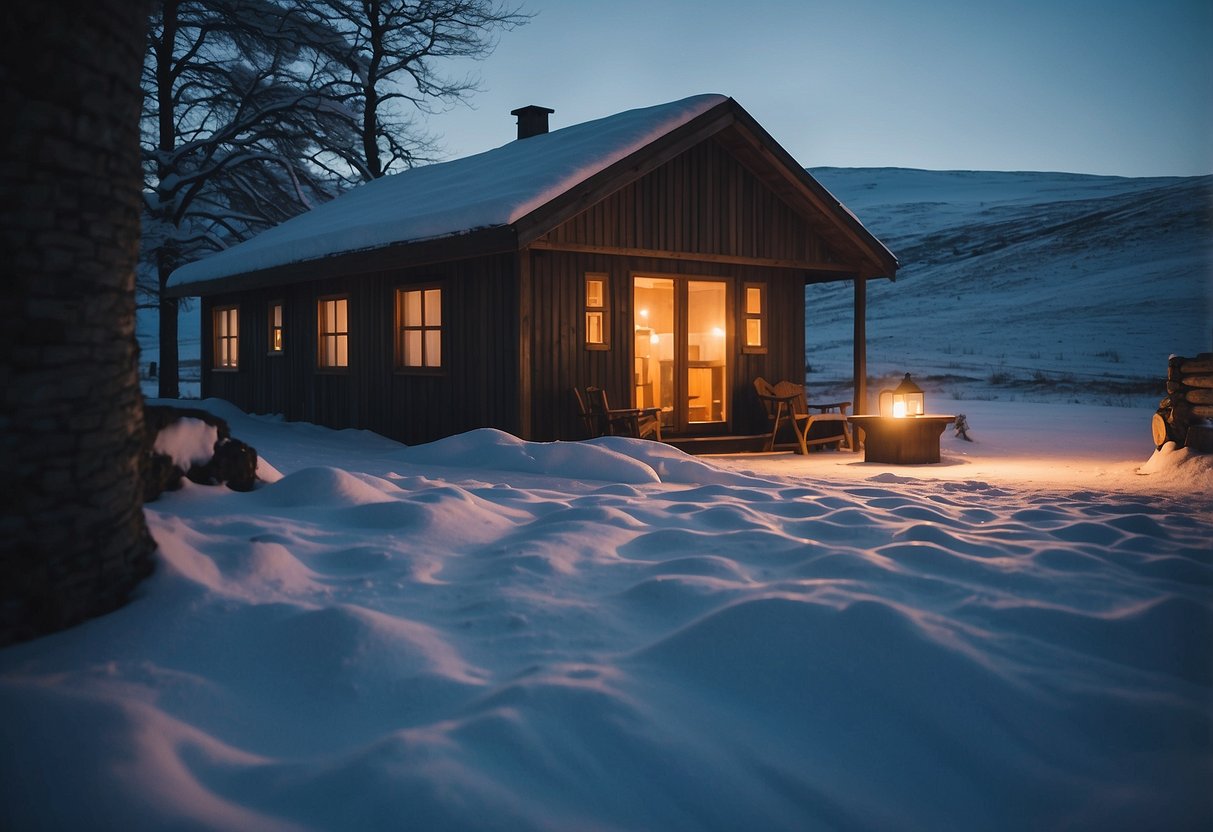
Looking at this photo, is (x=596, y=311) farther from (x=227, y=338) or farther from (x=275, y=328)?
(x=227, y=338)

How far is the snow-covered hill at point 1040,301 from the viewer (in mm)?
28375

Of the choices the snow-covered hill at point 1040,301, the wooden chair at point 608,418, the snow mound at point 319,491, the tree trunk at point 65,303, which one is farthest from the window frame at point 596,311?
the snow-covered hill at point 1040,301

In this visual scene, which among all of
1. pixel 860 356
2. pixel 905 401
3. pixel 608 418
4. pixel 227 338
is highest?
pixel 227 338

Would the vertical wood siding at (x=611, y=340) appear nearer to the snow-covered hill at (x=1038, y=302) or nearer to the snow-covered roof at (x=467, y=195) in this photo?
the snow-covered roof at (x=467, y=195)

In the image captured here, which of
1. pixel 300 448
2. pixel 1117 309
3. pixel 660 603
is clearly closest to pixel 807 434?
pixel 300 448

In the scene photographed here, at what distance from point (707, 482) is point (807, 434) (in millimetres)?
4742

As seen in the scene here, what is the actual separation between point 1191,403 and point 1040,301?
1397 inches

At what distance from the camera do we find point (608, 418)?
37.5ft

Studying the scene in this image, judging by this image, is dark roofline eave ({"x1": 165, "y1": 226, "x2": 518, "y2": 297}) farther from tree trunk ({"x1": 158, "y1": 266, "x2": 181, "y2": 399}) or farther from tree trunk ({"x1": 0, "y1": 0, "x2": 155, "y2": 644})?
tree trunk ({"x1": 0, "y1": 0, "x2": 155, "y2": 644})

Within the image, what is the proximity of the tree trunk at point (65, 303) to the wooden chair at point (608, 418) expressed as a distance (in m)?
7.77

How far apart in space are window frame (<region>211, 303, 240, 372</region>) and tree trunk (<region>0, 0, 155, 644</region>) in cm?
1423

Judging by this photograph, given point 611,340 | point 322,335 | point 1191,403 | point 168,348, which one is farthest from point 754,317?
point 168,348

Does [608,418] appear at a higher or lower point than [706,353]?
lower

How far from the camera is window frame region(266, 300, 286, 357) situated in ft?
51.2
